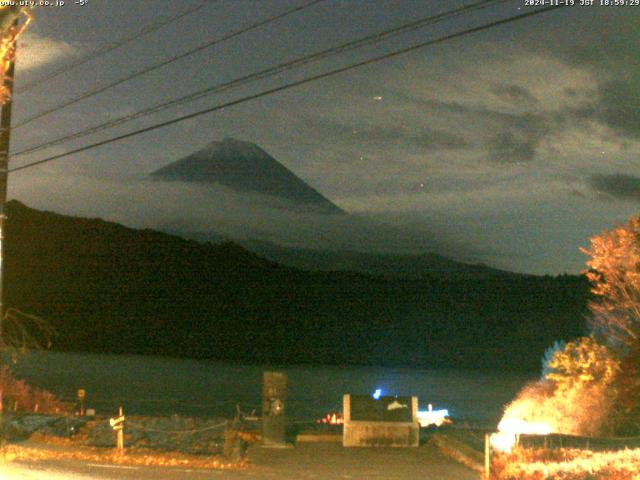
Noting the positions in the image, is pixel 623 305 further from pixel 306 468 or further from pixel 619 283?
pixel 306 468

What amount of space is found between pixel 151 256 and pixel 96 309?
3068cm

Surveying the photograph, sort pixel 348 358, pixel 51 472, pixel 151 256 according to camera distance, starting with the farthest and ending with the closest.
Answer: pixel 151 256, pixel 348 358, pixel 51 472

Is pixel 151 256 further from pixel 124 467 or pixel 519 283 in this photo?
pixel 124 467

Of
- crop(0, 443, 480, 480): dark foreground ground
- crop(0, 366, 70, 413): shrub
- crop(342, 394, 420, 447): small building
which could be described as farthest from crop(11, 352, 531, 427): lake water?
crop(0, 443, 480, 480): dark foreground ground

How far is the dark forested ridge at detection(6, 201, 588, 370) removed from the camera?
10850 centimetres

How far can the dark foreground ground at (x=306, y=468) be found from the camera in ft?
54.5

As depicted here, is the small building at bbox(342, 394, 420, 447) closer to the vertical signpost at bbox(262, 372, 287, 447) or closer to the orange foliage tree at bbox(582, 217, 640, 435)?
the vertical signpost at bbox(262, 372, 287, 447)

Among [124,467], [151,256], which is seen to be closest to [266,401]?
[124,467]

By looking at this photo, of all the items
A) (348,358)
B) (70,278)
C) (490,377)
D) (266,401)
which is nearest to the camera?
(266,401)

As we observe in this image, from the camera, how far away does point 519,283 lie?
355ft

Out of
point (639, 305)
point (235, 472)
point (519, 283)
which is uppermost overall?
point (519, 283)

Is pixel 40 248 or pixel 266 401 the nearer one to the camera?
pixel 266 401

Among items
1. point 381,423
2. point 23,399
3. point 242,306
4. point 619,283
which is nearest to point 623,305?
point 619,283

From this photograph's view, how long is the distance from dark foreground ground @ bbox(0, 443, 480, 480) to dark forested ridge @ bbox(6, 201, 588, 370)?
67.7 meters
